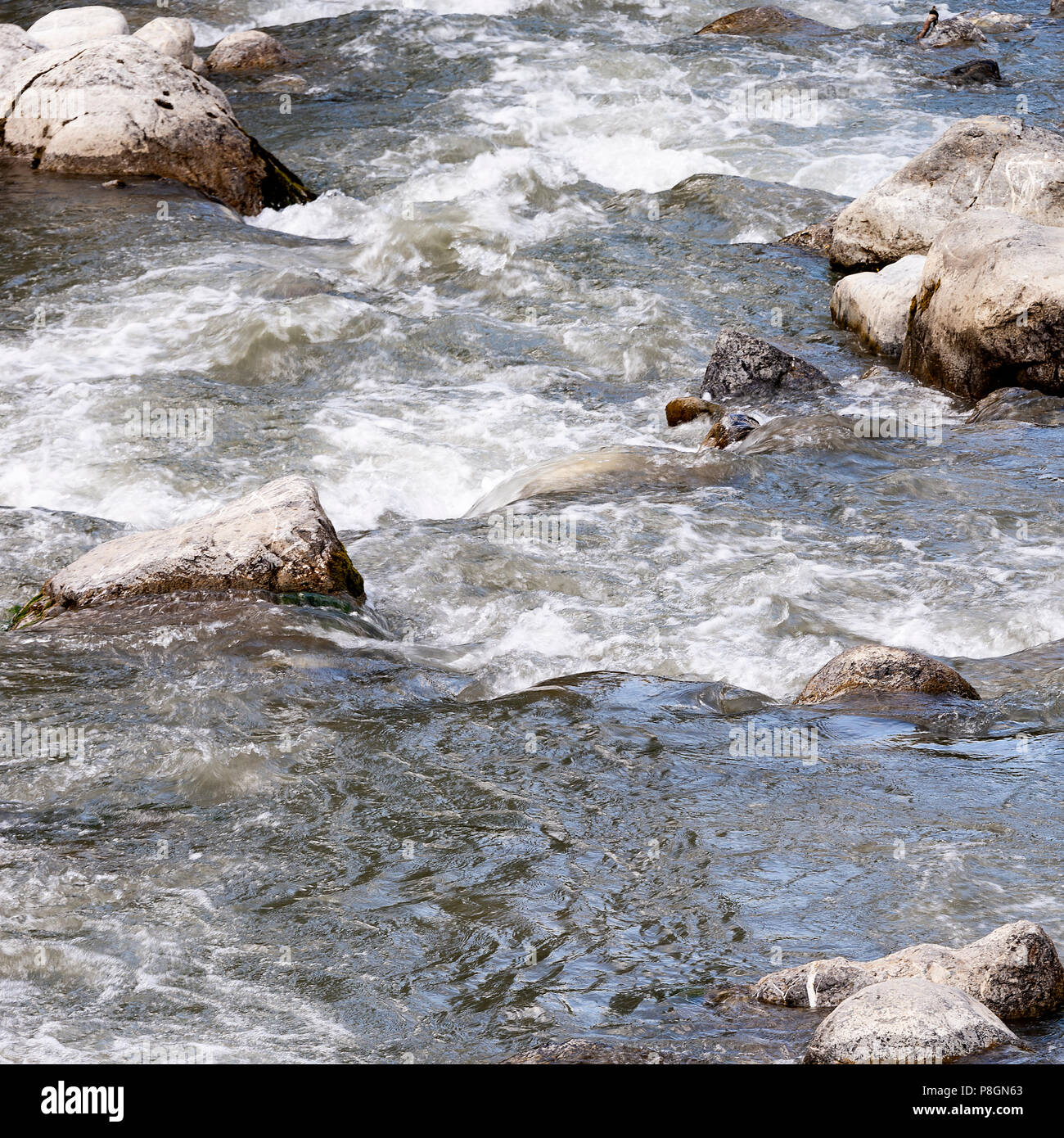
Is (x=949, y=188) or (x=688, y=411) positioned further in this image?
(x=949, y=188)

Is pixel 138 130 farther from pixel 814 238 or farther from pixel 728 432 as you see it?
pixel 728 432

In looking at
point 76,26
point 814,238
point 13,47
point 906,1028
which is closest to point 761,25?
point 814,238

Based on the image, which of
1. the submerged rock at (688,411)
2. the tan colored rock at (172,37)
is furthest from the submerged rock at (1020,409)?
the tan colored rock at (172,37)

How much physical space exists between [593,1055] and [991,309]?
23.0 feet

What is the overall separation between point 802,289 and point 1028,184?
1862 millimetres

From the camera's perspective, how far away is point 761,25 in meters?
18.1

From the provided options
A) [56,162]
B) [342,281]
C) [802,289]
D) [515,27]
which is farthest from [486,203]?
[515,27]

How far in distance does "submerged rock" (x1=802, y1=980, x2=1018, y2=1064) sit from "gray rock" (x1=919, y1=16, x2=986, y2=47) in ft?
53.9

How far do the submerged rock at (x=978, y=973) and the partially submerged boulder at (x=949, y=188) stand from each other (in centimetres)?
831

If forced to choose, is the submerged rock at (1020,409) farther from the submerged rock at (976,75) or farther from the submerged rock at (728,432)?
the submerged rock at (976,75)

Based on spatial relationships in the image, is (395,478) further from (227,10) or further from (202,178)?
(227,10)

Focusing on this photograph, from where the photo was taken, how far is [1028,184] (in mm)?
10727

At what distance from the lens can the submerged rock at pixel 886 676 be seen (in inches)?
229

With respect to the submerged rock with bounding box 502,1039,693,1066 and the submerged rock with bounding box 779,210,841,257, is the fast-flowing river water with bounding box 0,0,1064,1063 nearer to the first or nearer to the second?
the submerged rock with bounding box 502,1039,693,1066
